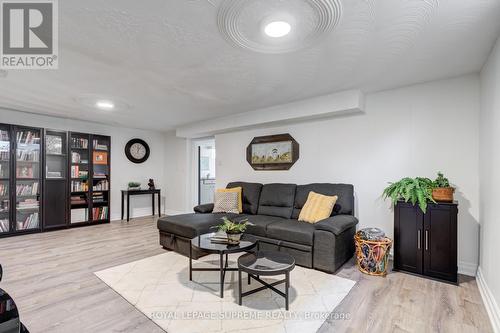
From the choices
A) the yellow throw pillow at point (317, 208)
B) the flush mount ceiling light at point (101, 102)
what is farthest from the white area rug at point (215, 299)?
the flush mount ceiling light at point (101, 102)

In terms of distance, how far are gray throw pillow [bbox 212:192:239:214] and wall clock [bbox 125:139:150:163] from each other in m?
3.22

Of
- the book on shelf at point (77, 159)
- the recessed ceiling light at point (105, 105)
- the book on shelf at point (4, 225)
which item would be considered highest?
the recessed ceiling light at point (105, 105)

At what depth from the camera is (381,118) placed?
345 cm

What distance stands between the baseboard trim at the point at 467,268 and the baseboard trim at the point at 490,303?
8.8 inches

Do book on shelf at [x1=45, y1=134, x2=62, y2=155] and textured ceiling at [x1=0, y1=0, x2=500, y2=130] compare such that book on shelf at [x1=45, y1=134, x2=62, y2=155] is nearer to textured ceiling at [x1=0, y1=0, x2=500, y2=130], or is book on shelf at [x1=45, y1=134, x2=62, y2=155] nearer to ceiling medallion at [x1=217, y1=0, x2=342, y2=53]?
textured ceiling at [x1=0, y1=0, x2=500, y2=130]

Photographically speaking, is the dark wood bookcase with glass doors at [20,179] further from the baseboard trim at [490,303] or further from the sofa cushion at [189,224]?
the baseboard trim at [490,303]

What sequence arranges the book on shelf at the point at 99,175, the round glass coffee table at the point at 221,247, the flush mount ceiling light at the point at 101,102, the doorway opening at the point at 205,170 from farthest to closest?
the doorway opening at the point at 205,170 → the book on shelf at the point at 99,175 → the flush mount ceiling light at the point at 101,102 → the round glass coffee table at the point at 221,247

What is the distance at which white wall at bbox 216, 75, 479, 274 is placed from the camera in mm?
2852

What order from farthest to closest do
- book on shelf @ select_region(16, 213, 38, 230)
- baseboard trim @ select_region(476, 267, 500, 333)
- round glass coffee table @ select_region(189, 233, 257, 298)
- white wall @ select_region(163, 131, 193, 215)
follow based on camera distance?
white wall @ select_region(163, 131, 193, 215) < book on shelf @ select_region(16, 213, 38, 230) < round glass coffee table @ select_region(189, 233, 257, 298) < baseboard trim @ select_region(476, 267, 500, 333)

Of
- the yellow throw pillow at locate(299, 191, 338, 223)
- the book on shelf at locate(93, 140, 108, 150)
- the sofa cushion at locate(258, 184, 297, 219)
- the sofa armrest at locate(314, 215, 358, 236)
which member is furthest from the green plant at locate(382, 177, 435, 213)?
the book on shelf at locate(93, 140, 108, 150)

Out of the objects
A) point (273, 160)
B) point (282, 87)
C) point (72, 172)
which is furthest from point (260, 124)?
point (72, 172)

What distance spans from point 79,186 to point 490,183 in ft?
21.7

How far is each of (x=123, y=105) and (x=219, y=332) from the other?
12.4 ft

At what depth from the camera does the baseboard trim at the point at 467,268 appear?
276cm
